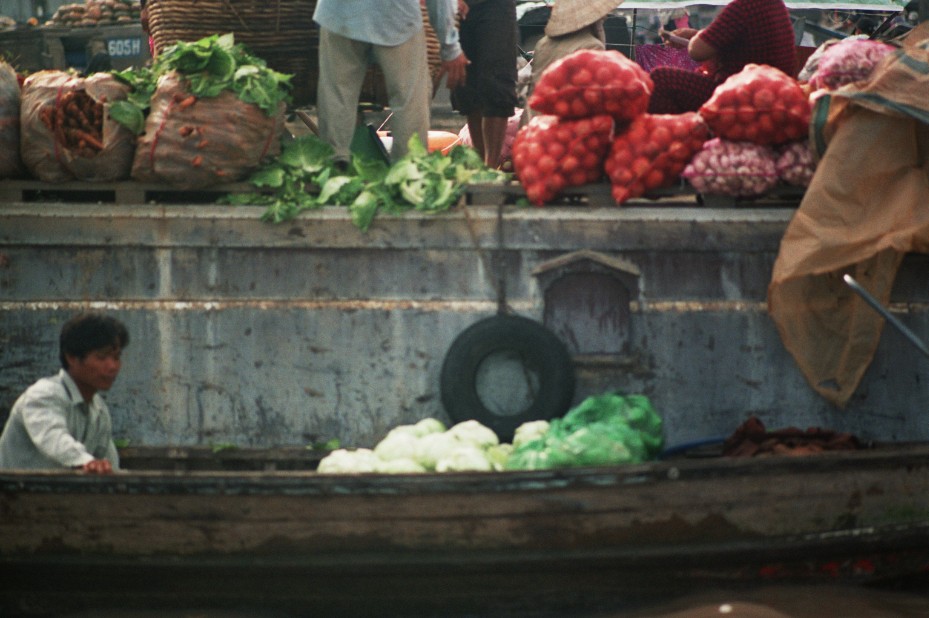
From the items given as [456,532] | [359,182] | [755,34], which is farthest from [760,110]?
[456,532]

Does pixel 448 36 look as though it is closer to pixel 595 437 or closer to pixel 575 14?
pixel 575 14

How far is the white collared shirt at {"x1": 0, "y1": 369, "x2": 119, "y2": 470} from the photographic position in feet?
15.4

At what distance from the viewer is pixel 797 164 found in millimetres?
5395

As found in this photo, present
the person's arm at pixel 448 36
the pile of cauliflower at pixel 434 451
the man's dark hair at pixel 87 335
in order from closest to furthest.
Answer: the man's dark hair at pixel 87 335, the pile of cauliflower at pixel 434 451, the person's arm at pixel 448 36

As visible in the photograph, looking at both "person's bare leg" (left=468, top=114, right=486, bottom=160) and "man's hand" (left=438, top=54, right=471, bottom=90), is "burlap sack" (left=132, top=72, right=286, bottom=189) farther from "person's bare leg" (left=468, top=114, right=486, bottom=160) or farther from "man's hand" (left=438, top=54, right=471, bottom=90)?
"person's bare leg" (left=468, top=114, right=486, bottom=160)

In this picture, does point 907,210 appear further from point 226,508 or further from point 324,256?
point 226,508

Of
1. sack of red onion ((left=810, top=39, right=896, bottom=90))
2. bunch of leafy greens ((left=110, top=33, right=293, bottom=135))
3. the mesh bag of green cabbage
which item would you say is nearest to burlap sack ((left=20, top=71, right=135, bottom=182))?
bunch of leafy greens ((left=110, top=33, right=293, bottom=135))

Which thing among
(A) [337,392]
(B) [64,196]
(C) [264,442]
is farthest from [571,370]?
(B) [64,196]

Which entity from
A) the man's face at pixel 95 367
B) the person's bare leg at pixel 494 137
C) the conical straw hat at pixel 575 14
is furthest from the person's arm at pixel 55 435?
the conical straw hat at pixel 575 14

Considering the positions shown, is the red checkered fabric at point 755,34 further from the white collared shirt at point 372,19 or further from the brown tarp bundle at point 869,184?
the white collared shirt at point 372,19

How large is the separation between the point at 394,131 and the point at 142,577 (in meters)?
2.70

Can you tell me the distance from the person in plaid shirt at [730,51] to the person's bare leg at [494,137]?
144 centimetres

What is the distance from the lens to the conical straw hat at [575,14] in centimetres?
709

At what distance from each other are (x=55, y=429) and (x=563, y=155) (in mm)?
2589
